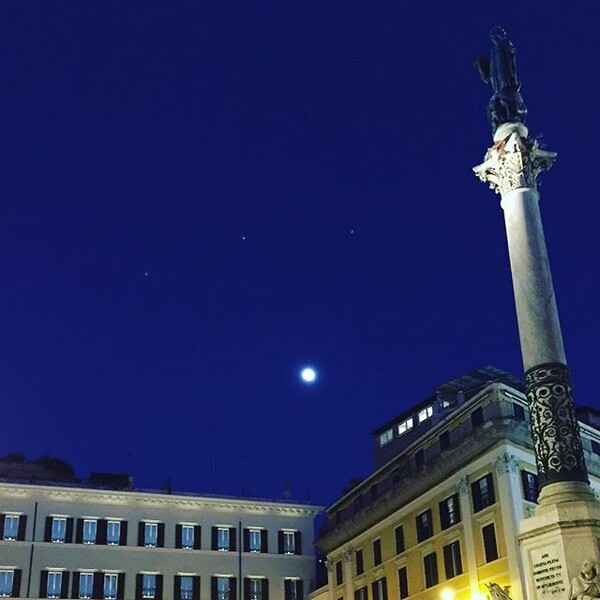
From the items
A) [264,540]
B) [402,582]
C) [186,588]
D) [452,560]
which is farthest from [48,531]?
[452,560]

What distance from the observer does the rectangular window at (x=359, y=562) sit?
64.0 m

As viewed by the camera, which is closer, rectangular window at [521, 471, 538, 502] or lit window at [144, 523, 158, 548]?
rectangular window at [521, 471, 538, 502]

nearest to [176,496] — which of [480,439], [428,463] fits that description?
[428,463]

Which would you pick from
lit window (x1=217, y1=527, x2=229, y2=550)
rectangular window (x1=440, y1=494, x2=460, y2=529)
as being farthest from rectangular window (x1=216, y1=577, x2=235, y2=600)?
rectangular window (x1=440, y1=494, x2=460, y2=529)

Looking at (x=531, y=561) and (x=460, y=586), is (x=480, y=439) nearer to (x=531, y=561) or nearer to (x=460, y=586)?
(x=460, y=586)

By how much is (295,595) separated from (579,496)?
56.9 meters

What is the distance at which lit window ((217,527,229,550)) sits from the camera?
7531 cm

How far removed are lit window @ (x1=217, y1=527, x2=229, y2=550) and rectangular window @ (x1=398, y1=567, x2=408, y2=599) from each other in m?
20.8

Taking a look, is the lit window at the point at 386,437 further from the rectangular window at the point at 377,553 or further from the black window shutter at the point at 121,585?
the black window shutter at the point at 121,585

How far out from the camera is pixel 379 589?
61.1 metres

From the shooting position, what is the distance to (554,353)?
2425 cm

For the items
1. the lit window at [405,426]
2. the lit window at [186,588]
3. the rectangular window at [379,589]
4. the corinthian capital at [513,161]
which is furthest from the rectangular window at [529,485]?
the lit window at [186,588]

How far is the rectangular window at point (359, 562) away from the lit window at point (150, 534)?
17469 mm

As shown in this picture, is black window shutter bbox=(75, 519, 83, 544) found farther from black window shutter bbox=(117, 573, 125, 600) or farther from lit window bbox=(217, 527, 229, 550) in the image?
lit window bbox=(217, 527, 229, 550)
